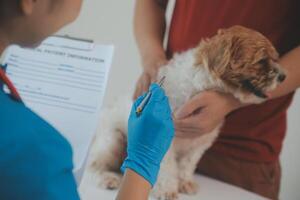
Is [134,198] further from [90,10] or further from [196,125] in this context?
[90,10]

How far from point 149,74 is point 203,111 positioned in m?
0.18

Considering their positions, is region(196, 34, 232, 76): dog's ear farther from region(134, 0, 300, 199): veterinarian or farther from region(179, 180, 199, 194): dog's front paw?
region(179, 180, 199, 194): dog's front paw

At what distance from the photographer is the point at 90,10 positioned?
1.54m

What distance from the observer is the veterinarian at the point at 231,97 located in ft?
3.40

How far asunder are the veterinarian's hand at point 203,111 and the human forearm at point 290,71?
11cm

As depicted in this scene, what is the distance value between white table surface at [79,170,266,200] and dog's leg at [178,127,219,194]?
0.02 metres

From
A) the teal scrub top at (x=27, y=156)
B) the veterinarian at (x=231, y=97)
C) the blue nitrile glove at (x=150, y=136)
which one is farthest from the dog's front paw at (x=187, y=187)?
the teal scrub top at (x=27, y=156)

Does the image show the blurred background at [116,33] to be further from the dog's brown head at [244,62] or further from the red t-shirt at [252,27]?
the dog's brown head at [244,62]

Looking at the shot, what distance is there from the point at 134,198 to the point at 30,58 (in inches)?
21.6

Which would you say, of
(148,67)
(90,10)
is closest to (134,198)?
(148,67)

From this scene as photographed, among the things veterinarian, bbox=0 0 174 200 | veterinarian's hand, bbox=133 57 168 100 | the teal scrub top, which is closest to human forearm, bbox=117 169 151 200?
veterinarian, bbox=0 0 174 200

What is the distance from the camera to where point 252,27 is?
1.09 metres

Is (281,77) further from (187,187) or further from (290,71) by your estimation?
(187,187)

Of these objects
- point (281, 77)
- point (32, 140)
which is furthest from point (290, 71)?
point (32, 140)
